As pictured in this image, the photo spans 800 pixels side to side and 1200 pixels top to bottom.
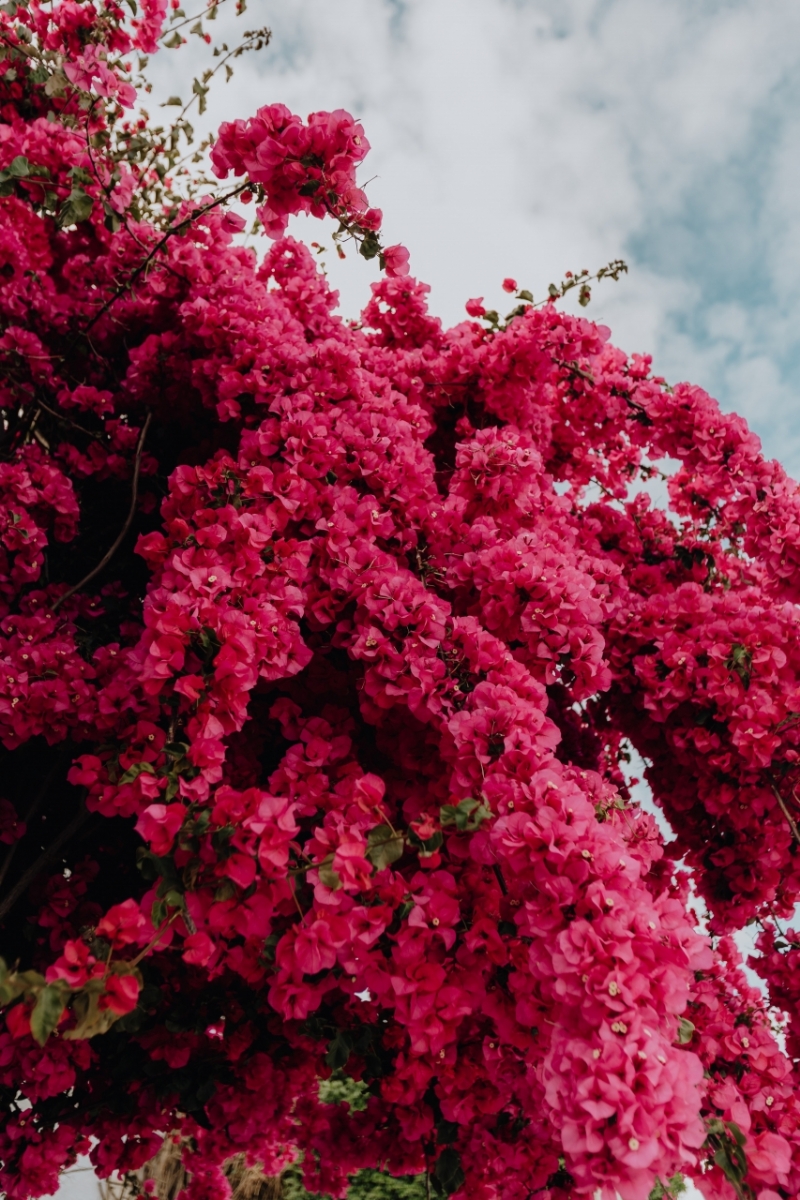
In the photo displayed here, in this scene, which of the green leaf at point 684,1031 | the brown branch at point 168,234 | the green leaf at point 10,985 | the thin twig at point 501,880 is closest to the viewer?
the green leaf at point 10,985

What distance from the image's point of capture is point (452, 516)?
2.76 meters

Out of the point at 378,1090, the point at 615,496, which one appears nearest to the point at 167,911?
the point at 378,1090

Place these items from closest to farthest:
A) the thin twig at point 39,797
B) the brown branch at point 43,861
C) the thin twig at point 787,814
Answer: the brown branch at point 43,861, the thin twig at point 39,797, the thin twig at point 787,814

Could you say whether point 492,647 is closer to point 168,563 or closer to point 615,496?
point 168,563

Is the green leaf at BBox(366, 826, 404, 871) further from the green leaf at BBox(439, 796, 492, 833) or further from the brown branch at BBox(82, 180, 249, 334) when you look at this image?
the brown branch at BBox(82, 180, 249, 334)

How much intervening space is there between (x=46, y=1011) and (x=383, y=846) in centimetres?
A: 70

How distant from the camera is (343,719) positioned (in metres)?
2.59

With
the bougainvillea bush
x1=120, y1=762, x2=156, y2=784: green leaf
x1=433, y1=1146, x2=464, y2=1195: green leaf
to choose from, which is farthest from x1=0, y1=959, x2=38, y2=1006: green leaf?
x1=433, y1=1146, x2=464, y2=1195: green leaf

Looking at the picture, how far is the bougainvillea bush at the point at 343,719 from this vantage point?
1646 millimetres

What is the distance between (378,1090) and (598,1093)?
69.2 inches

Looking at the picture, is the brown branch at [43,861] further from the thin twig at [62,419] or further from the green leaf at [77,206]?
the green leaf at [77,206]

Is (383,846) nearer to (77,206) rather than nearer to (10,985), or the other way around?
(10,985)

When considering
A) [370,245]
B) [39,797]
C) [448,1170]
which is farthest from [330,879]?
[370,245]

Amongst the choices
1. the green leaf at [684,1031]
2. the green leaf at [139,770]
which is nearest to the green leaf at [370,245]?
the green leaf at [139,770]
